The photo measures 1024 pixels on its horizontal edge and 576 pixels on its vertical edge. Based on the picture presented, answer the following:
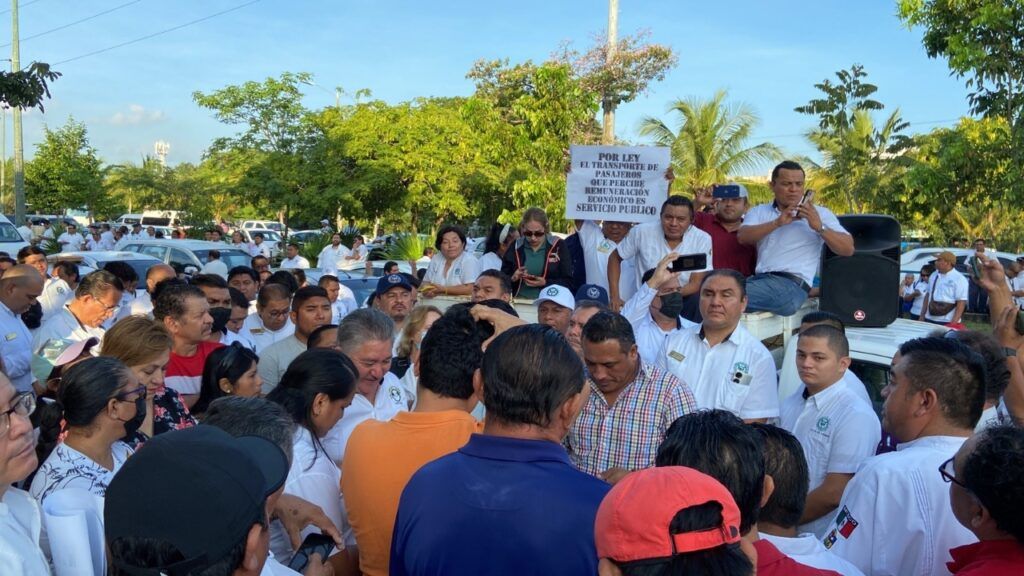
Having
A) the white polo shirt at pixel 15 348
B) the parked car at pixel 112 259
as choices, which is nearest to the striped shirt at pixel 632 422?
the white polo shirt at pixel 15 348

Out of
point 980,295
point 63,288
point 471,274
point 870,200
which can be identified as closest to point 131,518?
point 471,274

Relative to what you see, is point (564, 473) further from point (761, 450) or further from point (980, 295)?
point (980, 295)

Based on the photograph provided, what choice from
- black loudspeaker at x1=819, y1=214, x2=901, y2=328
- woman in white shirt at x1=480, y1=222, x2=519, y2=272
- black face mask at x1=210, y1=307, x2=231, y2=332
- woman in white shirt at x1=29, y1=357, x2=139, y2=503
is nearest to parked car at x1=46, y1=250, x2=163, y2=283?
woman in white shirt at x1=480, y1=222, x2=519, y2=272

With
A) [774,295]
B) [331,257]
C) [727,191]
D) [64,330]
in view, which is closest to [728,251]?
[727,191]

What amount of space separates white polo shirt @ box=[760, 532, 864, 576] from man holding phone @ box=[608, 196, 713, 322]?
11.5 feet

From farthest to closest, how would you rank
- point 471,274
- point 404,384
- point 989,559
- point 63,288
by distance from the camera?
point 63,288, point 471,274, point 404,384, point 989,559

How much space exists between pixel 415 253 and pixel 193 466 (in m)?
13.1

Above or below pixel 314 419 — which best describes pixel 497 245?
above

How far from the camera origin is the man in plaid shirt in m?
3.64

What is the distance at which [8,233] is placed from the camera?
17.7m

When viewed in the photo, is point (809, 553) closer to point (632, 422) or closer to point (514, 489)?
point (514, 489)

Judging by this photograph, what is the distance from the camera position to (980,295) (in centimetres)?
1842

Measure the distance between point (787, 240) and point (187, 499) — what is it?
5236 millimetres

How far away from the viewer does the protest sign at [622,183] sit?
7211mm
